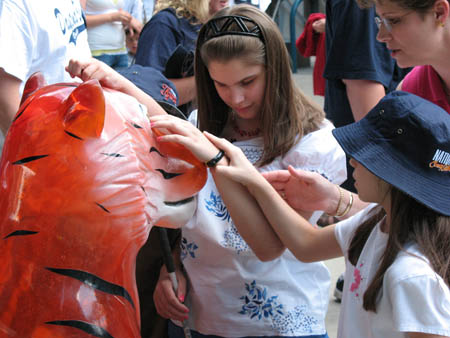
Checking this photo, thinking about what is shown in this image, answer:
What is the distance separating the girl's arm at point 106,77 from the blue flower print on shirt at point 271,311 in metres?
0.51

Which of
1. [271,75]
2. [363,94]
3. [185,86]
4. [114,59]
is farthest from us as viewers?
[114,59]

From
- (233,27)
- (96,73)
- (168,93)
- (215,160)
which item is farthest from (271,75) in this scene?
(96,73)

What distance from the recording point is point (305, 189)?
4.60ft

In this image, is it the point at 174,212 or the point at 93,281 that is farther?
the point at 174,212

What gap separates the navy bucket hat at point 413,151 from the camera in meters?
1.03

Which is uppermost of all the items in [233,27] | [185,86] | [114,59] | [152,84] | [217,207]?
[233,27]

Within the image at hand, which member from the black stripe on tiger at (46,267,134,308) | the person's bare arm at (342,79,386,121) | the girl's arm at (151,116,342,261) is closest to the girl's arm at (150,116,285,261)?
the girl's arm at (151,116,342,261)

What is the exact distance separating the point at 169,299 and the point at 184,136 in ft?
1.63

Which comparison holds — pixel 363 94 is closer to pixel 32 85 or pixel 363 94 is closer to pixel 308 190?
pixel 308 190

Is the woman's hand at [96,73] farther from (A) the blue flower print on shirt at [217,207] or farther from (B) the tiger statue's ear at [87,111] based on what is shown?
(A) the blue flower print on shirt at [217,207]

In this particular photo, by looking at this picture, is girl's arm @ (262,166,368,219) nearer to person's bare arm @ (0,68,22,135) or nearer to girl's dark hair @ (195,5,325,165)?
girl's dark hair @ (195,5,325,165)

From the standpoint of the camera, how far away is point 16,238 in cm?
92

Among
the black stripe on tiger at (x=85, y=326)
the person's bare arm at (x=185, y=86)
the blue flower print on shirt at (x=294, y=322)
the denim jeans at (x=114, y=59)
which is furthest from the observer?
the denim jeans at (x=114, y=59)

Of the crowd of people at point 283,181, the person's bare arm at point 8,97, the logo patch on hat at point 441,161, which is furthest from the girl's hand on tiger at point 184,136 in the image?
the person's bare arm at point 8,97
